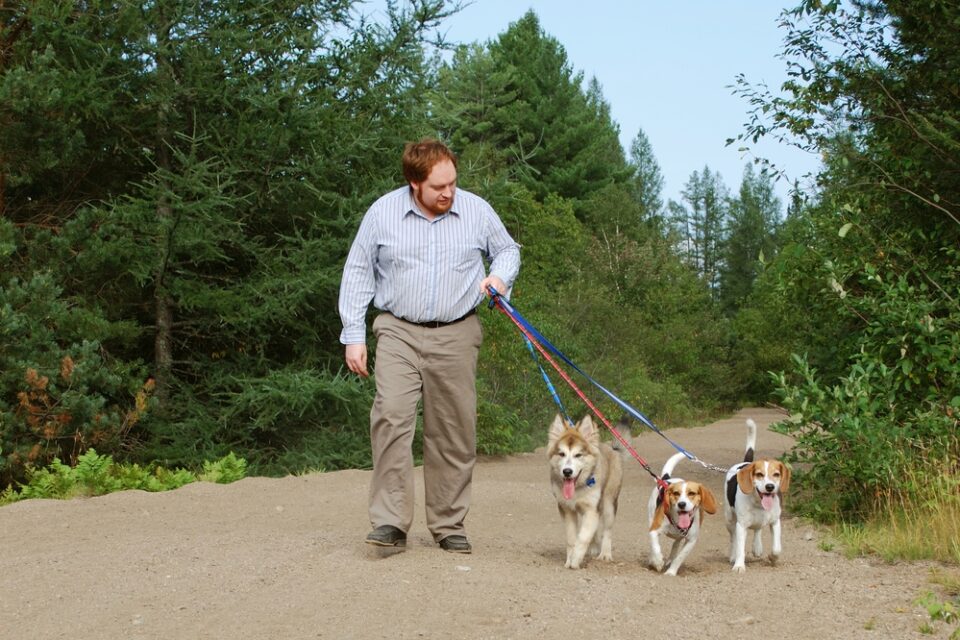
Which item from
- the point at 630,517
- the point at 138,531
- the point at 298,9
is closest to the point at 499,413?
the point at 630,517

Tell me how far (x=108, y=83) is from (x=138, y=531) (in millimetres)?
7488

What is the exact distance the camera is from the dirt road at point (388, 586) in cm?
513

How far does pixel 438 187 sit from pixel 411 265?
0.51 metres

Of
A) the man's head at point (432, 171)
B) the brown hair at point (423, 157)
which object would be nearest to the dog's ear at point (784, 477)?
the man's head at point (432, 171)

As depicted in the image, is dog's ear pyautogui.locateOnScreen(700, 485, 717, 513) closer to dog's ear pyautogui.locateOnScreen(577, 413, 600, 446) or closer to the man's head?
dog's ear pyautogui.locateOnScreen(577, 413, 600, 446)

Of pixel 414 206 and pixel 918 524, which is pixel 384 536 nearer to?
pixel 414 206

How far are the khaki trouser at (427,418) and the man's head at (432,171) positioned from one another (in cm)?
80

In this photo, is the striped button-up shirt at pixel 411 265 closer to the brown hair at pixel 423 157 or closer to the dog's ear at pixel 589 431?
the brown hair at pixel 423 157

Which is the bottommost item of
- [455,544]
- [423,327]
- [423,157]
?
[455,544]

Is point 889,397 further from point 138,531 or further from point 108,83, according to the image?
point 108,83

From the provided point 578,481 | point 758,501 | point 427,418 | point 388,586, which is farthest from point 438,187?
point 758,501

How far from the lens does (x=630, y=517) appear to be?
10.0 m

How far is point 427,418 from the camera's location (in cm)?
689

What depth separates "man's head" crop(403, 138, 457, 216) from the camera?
6.57 metres
